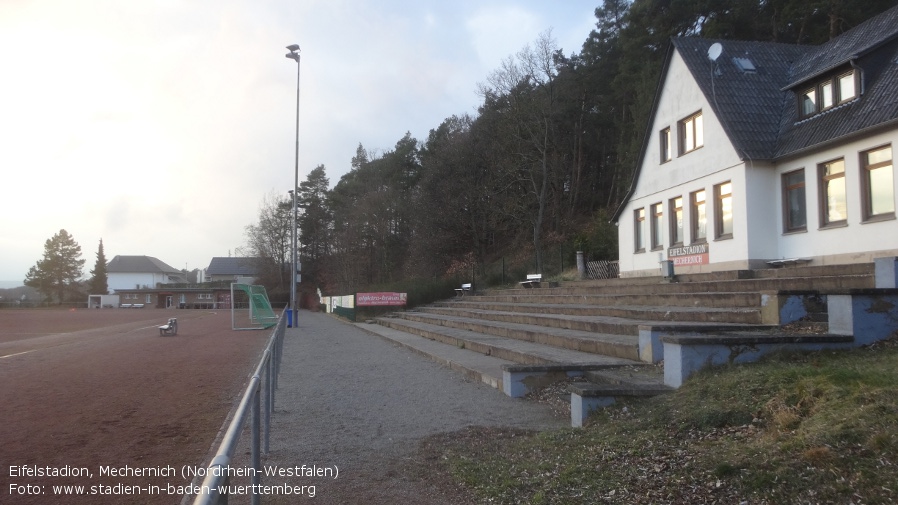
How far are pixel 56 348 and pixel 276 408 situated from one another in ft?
47.1

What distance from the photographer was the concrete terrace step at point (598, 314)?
9945mm

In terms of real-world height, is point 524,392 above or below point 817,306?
below

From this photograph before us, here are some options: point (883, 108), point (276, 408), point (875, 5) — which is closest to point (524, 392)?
point (276, 408)

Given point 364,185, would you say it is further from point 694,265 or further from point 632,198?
point 694,265

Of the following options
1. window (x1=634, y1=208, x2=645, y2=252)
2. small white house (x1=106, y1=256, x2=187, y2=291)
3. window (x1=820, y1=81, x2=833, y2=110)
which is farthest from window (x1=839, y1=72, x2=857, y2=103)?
small white house (x1=106, y1=256, x2=187, y2=291)

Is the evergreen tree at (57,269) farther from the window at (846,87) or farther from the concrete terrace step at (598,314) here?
the window at (846,87)

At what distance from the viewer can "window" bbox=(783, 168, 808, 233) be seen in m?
16.4

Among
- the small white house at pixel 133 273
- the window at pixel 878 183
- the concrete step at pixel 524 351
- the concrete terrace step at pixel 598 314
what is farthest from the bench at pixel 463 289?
the small white house at pixel 133 273

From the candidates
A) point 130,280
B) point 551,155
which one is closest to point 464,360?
point 551,155

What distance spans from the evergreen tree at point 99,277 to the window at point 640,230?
354ft

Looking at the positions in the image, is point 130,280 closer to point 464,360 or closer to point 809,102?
point 464,360

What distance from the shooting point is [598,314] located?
571 inches

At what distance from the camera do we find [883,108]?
1391 cm

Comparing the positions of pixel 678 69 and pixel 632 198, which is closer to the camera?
pixel 678 69
